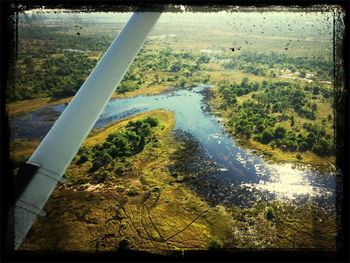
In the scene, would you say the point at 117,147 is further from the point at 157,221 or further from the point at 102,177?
→ the point at 157,221

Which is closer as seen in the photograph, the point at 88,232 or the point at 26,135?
the point at 88,232

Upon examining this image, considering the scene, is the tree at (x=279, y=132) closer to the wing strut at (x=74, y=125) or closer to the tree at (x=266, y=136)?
the tree at (x=266, y=136)

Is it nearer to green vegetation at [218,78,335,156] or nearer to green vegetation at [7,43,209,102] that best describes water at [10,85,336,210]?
green vegetation at [218,78,335,156]

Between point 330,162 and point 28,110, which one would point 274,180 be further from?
point 28,110

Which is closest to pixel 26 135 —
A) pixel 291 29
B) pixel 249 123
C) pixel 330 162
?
pixel 249 123

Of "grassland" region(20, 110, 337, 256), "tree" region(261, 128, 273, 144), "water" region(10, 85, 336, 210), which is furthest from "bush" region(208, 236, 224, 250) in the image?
"tree" region(261, 128, 273, 144)

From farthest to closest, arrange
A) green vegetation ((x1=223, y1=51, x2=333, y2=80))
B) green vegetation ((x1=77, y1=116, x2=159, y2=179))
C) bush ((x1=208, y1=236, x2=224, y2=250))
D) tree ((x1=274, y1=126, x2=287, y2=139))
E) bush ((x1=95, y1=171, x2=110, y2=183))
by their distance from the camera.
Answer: green vegetation ((x1=223, y1=51, x2=333, y2=80)), tree ((x1=274, y1=126, x2=287, y2=139)), green vegetation ((x1=77, y1=116, x2=159, y2=179)), bush ((x1=95, y1=171, x2=110, y2=183)), bush ((x1=208, y1=236, x2=224, y2=250))
